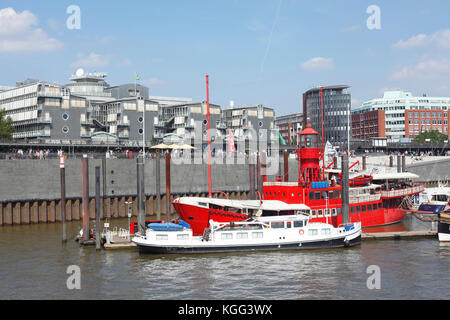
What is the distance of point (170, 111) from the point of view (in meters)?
119

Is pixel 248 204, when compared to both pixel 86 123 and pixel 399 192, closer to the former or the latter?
pixel 399 192

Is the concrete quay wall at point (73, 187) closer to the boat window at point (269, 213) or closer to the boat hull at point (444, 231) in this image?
the boat window at point (269, 213)

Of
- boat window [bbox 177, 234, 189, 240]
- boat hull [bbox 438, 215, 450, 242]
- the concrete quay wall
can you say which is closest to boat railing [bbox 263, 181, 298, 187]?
boat window [bbox 177, 234, 189, 240]

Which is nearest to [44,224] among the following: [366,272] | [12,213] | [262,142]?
[12,213]

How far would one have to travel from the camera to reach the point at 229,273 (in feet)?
113

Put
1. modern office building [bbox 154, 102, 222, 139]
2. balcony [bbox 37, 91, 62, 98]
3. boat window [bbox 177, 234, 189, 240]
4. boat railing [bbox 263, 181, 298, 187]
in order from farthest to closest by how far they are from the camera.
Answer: modern office building [bbox 154, 102, 222, 139]
balcony [bbox 37, 91, 62, 98]
boat railing [bbox 263, 181, 298, 187]
boat window [bbox 177, 234, 189, 240]

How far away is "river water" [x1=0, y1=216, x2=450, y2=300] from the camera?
30.0m

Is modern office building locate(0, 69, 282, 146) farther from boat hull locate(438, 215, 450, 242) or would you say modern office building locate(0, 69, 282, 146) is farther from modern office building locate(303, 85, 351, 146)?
modern office building locate(303, 85, 351, 146)

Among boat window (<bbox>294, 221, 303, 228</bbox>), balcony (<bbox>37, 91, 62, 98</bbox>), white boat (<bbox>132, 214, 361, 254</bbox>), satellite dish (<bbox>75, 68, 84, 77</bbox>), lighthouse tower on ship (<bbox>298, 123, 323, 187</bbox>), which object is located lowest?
white boat (<bbox>132, 214, 361, 254</bbox>)

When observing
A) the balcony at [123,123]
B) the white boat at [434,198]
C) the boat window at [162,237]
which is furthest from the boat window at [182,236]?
the balcony at [123,123]

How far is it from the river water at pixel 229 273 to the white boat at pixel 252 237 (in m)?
0.68

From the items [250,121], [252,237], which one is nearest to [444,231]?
[252,237]

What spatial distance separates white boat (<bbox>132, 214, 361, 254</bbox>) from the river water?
68 cm
